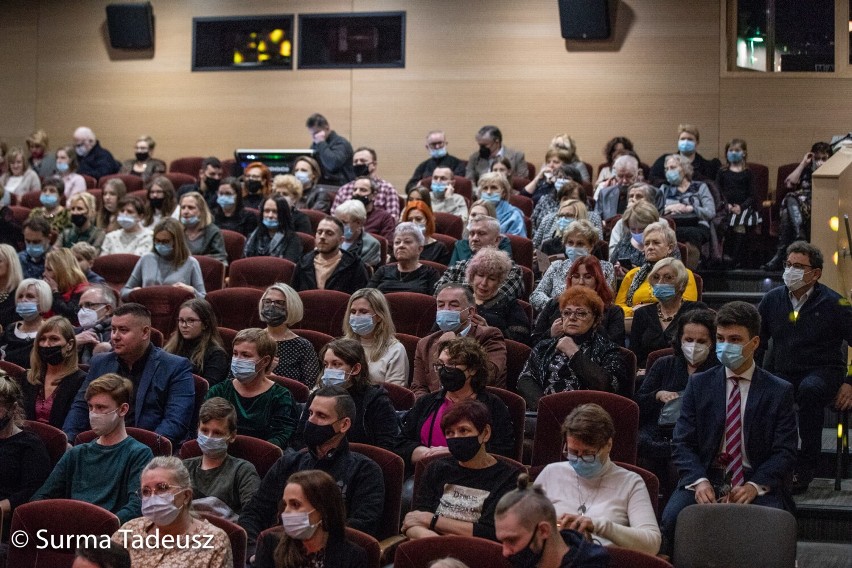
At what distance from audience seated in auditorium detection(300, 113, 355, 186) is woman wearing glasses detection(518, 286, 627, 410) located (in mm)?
4848

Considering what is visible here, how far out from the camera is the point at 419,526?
3.96 meters

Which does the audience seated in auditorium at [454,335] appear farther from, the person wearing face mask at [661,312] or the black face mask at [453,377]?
the person wearing face mask at [661,312]

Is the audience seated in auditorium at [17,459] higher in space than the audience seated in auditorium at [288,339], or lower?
lower

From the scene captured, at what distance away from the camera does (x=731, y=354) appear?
14.4 feet

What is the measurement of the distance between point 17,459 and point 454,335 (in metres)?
1.81

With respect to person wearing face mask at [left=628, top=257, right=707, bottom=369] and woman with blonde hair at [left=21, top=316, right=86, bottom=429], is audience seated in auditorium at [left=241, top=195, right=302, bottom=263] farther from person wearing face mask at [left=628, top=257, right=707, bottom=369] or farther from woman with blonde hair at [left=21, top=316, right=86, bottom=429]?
person wearing face mask at [left=628, top=257, right=707, bottom=369]

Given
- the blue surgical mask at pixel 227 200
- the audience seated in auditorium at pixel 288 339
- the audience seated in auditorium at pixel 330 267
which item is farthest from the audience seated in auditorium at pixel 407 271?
the blue surgical mask at pixel 227 200

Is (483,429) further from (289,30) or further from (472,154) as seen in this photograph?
(289,30)

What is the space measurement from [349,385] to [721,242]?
4180mm

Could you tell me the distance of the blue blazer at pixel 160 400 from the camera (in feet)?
16.5

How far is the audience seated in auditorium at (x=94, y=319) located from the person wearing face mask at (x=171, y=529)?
209 centimetres

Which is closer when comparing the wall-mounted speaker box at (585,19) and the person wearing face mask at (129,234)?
the person wearing face mask at (129,234)

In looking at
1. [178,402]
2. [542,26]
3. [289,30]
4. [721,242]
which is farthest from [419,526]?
[289,30]

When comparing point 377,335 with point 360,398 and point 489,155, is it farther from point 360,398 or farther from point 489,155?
point 489,155
